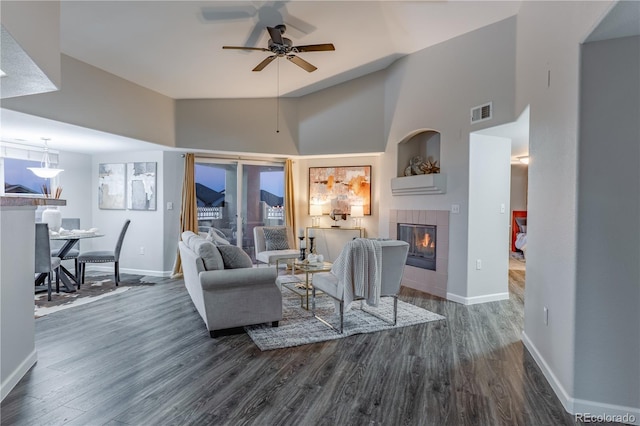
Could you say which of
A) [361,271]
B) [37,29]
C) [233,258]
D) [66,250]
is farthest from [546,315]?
[66,250]

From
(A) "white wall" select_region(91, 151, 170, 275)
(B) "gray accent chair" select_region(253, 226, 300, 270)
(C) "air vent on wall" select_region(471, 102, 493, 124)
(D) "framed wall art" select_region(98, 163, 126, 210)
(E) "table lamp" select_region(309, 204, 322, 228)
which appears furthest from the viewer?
(E) "table lamp" select_region(309, 204, 322, 228)

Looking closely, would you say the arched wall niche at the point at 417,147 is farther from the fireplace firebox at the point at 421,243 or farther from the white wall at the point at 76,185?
the white wall at the point at 76,185

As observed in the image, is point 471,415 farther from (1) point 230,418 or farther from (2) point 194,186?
(2) point 194,186

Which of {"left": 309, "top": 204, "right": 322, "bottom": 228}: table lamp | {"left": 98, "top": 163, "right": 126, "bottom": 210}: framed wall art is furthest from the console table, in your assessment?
{"left": 98, "top": 163, "right": 126, "bottom": 210}: framed wall art

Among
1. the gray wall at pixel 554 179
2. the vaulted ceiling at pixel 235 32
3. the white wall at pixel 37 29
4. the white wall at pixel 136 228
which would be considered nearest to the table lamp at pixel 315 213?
the vaulted ceiling at pixel 235 32

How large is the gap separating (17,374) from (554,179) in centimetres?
414

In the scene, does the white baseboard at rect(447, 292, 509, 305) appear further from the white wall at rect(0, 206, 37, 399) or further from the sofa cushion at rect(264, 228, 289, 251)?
the white wall at rect(0, 206, 37, 399)

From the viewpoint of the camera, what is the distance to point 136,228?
6.25 meters

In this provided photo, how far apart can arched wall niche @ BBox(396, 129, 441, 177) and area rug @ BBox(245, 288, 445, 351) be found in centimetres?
234

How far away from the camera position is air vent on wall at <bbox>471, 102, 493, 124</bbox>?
4082 millimetres

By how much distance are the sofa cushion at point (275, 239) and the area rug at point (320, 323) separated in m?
1.65

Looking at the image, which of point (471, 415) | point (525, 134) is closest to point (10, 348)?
point (471, 415)

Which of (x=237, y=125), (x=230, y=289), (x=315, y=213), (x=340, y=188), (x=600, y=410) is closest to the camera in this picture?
(x=600, y=410)

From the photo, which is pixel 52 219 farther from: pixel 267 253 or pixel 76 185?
pixel 267 253
